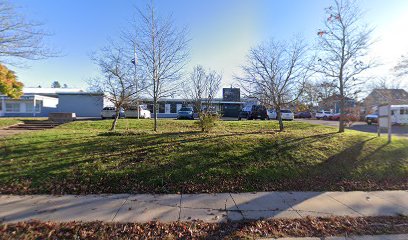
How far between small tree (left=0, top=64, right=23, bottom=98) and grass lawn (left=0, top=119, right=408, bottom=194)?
83.7 inches

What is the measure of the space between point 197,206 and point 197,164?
219cm

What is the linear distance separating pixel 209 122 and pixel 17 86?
27.9 ft

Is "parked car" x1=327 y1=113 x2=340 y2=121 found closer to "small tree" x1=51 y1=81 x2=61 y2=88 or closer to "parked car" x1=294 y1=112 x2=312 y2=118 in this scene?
"parked car" x1=294 y1=112 x2=312 y2=118

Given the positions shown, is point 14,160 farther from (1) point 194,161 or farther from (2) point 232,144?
(2) point 232,144

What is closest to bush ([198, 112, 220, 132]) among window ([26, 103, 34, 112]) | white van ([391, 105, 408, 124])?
white van ([391, 105, 408, 124])

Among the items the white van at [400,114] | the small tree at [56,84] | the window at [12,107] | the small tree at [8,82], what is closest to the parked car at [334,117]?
the white van at [400,114]

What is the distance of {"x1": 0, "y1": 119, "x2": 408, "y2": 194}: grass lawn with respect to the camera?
6039 mm

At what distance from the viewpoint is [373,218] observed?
4.53 m

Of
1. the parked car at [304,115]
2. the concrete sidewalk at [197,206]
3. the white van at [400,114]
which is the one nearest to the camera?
the concrete sidewalk at [197,206]

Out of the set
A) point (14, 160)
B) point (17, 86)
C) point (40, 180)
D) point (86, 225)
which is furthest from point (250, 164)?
point (17, 86)

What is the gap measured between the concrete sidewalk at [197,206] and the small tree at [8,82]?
6240mm

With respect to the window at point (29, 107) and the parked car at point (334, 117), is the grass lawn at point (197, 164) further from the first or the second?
the window at point (29, 107)

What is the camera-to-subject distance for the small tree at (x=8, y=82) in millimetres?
9494

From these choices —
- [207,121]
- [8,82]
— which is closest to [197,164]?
[207,121]
